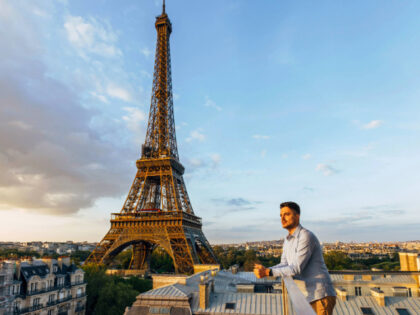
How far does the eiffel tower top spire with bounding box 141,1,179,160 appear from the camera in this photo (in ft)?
190

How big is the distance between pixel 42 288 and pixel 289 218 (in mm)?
30237

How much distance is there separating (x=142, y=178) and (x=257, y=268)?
53022 mm

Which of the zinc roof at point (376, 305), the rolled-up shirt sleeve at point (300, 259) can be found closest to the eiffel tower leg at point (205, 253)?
the zinc roof at point (376, 305)

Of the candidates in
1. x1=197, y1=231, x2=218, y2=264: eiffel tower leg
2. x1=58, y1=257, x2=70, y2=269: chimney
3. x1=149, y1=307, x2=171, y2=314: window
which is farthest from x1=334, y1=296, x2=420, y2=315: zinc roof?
x1=197, y1=231, x2=218, y2=264: eiffel tower leg

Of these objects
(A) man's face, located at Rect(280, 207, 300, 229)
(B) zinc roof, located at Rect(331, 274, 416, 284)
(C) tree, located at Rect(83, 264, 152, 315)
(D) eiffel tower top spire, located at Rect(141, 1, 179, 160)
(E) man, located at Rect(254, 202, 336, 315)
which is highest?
(D) eiffel tower top spire, located at Rect(141, 1, 179, 160)

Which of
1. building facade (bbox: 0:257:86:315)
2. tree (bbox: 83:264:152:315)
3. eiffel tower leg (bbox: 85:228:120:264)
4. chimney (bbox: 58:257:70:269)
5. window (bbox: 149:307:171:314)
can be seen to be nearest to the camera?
window (bbox: 149:307:171:314)

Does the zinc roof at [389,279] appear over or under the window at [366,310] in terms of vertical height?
over

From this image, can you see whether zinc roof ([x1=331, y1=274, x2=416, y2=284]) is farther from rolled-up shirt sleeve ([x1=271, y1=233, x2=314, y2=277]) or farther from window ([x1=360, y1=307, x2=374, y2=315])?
rolled-up shirt sleeve ([x1=271, y1=233, x2=314, y2=277])

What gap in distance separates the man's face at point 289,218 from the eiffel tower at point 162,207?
42443mm

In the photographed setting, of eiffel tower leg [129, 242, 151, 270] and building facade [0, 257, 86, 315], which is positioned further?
eiffel tower leg [129, 242, 151, 270]

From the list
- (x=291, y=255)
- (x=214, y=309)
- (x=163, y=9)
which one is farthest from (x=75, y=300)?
(x=163, y=9)

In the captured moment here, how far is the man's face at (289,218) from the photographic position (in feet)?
14.3

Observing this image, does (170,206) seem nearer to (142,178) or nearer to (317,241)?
(142,178)

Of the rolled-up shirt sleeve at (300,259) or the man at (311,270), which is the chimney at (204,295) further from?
the rolled-up shirt sleeve at (300,259)
